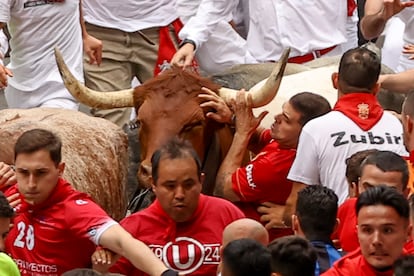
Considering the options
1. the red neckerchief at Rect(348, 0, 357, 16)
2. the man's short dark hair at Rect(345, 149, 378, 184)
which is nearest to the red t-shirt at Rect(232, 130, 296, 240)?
the man's short dark hair at Rect(345, 149, 378, 184)

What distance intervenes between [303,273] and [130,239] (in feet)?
3.61

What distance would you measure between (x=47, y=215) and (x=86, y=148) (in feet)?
5.79

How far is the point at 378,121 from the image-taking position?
28.1ft

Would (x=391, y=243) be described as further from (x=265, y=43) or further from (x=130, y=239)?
(x=265, y=43)

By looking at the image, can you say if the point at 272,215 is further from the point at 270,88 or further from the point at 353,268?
the point at 353,268

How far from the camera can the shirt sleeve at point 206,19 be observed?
35.9 ft

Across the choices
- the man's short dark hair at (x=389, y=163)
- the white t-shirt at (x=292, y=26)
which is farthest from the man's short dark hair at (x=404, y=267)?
the white t-shirt at (x=292, y=26)

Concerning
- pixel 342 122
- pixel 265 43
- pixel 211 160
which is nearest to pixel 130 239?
pixel 342 122

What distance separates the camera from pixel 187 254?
746 cm

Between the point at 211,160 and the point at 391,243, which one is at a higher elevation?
the point at 391,243

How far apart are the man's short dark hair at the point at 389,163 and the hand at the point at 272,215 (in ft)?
3.86

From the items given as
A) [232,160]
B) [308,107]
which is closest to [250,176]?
[232,160]

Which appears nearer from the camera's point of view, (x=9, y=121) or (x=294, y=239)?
(x=294, y=239)

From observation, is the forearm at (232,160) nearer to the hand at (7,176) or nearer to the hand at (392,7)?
the hand at (7,176)
